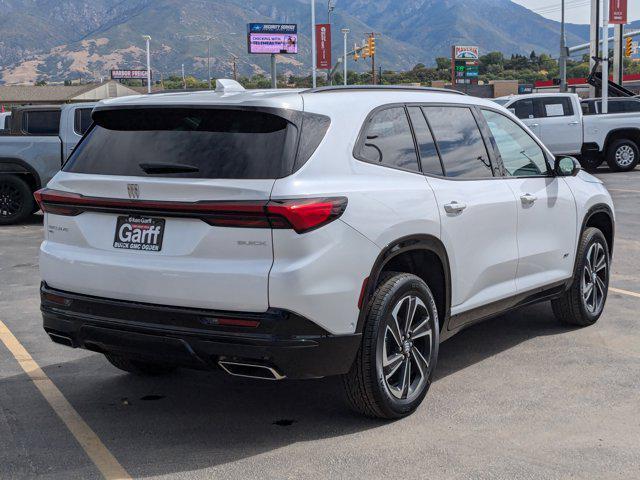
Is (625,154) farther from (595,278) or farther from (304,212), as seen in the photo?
(304,212)

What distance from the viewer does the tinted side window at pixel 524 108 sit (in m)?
21.8

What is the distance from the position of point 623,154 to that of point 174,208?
19876 millimetres

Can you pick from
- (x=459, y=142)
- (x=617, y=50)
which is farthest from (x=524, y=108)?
(x=617, y=50)

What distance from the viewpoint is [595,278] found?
22.7ft

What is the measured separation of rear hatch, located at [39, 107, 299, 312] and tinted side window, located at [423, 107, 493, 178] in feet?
4.52

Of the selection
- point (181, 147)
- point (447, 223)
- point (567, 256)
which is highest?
point (181, 147)

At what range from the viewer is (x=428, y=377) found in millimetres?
4941

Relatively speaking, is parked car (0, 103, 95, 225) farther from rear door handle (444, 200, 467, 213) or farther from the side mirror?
rear door handle (444, 200, 467, 213)

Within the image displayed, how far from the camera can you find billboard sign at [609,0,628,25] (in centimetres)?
3119

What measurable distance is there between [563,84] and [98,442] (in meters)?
51.0

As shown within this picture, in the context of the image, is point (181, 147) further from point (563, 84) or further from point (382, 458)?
point (563, 84)

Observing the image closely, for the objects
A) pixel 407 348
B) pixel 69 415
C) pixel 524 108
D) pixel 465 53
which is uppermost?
pixel 465 53

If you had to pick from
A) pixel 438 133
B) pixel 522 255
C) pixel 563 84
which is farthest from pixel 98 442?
pixel 563 84

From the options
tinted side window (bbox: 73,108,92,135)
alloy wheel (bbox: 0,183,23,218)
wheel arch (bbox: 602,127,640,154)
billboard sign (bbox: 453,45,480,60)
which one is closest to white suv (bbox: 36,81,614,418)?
tinted side window (bbox: 73,108,92,135)
